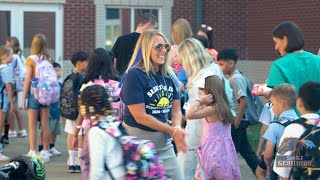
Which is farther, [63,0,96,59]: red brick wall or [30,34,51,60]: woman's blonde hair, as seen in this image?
[63,0,96,59]: red brick wall

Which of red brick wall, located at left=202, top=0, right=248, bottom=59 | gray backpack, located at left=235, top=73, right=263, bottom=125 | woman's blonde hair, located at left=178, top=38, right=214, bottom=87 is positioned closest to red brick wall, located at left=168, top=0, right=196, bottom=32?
red brick wall, located at left=202, top=0, right=248, bottom=59

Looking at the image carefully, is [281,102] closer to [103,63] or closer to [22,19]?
[103,63]

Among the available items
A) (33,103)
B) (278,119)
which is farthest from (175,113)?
(33,103)

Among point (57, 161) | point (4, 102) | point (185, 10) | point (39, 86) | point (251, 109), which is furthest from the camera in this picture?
point (185, 10)

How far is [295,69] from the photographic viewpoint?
20.7ft

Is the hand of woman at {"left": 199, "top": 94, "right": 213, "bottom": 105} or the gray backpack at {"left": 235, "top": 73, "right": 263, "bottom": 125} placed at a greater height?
the hand of woman at {"left": 199, "top": 94, "right": 213, "bottom": 105}

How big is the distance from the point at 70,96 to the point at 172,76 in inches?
156

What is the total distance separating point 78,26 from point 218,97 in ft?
38.0

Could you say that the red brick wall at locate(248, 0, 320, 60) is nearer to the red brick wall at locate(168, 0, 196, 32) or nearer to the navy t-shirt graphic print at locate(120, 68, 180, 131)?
the red brick wall at locate(168, 0, 196, 32)

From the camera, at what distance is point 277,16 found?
18172mm

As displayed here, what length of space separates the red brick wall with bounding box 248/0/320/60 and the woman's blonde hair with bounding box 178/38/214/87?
9.38m

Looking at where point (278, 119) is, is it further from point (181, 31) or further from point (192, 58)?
point (181, 31)

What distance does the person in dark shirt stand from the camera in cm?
903

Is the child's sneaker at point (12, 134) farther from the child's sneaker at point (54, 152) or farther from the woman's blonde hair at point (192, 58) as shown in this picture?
the woman's blonde hair at point (192, 58)
